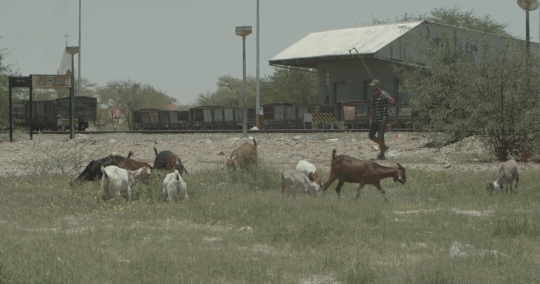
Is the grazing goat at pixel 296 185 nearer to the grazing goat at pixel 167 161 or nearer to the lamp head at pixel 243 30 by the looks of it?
the grazing goat at pixel 167 161

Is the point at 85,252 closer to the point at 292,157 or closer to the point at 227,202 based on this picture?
the point at 227,202

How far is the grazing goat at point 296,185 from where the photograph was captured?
1198cm

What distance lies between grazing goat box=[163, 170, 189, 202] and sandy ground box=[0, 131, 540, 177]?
5504mm

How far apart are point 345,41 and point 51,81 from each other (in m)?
27.7

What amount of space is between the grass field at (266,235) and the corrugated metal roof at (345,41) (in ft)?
119

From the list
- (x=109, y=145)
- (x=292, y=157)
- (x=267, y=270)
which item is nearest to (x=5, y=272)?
(x=267, y=270)

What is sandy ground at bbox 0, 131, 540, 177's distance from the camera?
1797cm

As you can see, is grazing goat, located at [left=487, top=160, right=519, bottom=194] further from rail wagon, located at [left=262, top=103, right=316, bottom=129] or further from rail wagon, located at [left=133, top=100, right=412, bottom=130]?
rail wagon, located at [left=262, top=103, right=316, bottom=129]

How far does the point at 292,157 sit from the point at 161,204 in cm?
995

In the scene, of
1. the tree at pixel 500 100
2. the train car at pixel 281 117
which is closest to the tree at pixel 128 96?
the train car at pixel 281 117

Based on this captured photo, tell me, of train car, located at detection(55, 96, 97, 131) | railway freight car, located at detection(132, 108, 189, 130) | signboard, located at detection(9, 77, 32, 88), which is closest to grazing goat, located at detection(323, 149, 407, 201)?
signboard, located at detection(9, 77, 32, 88)

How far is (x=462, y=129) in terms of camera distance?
19.2 metres

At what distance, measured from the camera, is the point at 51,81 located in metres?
29.5

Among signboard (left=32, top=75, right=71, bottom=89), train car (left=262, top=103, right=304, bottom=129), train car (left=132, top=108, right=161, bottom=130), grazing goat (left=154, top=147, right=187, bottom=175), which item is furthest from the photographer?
train car (left=132, top=108, right=161, bottom=130)
